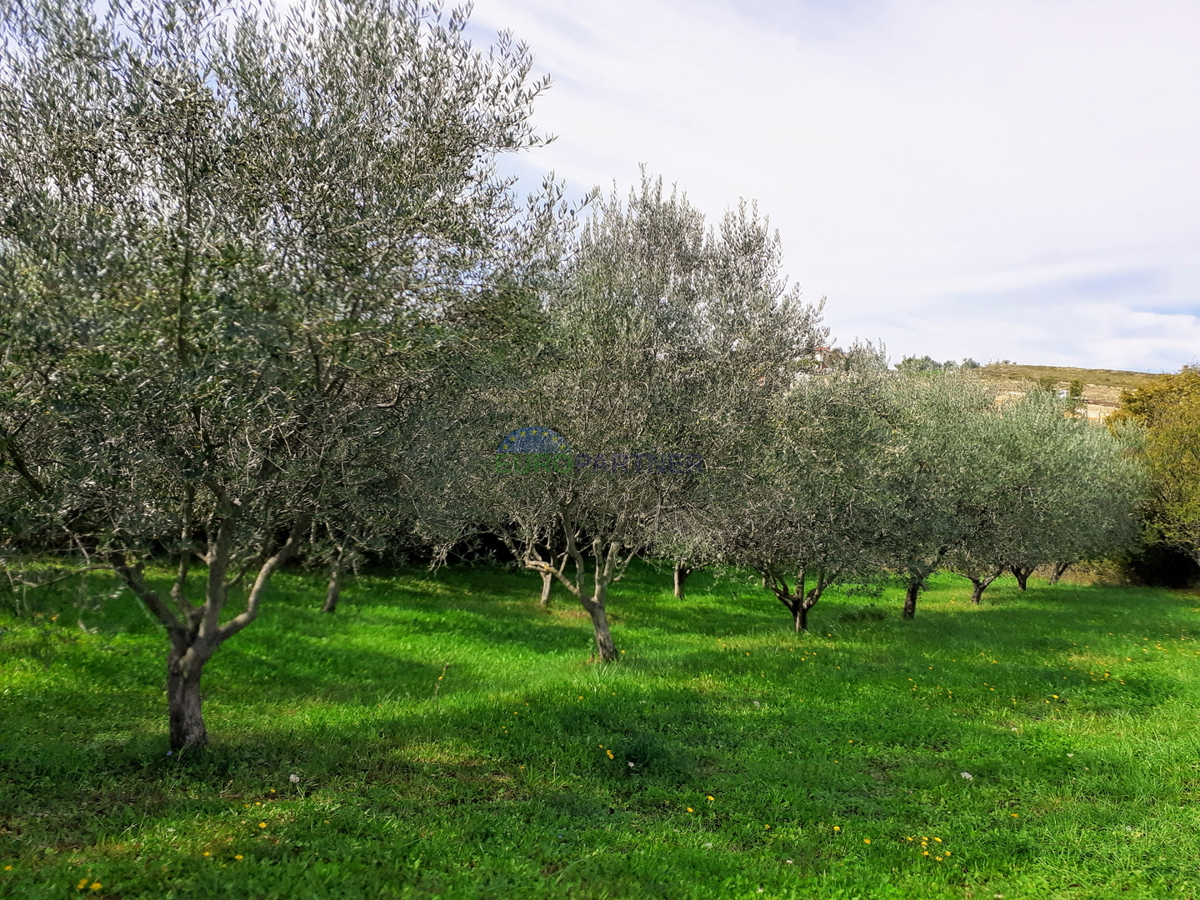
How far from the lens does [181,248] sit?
775cm

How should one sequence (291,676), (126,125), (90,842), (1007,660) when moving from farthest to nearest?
(1007,660)
(291,676)
(126,125)
(90,842)

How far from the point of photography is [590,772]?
966 cm

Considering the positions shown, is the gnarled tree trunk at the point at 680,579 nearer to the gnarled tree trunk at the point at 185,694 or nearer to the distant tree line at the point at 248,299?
the distant tree line at the point at 248,299

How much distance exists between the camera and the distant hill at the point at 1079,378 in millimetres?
100875

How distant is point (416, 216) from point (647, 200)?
31.9 ft

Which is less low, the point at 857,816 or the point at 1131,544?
the point at 1131,544

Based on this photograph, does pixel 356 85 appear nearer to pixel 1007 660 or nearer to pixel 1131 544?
pixel 1007 660

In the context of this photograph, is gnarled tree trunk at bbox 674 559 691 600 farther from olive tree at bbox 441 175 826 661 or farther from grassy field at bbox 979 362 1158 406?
grassy field at bbox 979 362 1158 406

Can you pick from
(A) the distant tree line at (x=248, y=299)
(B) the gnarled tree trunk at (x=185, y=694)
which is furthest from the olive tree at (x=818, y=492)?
(B) the gnarled tree trunk at (x=185, y=694)

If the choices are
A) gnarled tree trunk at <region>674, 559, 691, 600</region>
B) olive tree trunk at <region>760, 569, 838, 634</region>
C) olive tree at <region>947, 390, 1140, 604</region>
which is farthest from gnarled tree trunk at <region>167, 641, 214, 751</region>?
olive tree at <region>947, 390, 1140, 604</region>

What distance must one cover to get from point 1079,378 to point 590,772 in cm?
13775

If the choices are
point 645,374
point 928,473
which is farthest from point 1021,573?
point 645,374

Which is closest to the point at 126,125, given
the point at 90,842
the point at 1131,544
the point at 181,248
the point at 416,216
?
the point at 181,248

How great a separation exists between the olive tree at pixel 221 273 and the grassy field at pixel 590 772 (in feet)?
6.73
